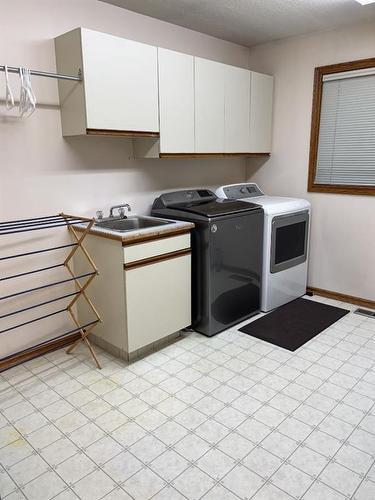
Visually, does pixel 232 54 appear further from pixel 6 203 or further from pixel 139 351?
pixel 139 351

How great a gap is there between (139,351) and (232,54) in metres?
3.04

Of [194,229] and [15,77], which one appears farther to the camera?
[194,229]

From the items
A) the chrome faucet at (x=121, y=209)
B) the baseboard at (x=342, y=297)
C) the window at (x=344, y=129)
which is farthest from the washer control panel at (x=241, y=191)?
the baseboard at (x=342, y=297)

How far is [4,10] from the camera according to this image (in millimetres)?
2330

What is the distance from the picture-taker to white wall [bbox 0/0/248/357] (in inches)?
96.4

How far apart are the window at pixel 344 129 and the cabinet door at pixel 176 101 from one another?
1.35m

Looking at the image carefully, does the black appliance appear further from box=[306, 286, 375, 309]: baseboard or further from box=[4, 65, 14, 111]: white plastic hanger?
box=[4, 65, 14, 111]: white plastic hanger

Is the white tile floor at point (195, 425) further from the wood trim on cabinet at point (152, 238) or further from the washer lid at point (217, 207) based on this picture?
the washer lid at point (217, 207)

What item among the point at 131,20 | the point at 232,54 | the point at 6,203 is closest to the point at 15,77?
the point at 6,203

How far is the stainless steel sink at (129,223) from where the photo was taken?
2.89 meters

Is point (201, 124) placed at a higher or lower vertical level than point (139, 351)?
higher

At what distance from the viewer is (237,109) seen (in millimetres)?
3506

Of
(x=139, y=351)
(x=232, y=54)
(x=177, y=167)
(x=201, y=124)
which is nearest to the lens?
(x=139, y=351)

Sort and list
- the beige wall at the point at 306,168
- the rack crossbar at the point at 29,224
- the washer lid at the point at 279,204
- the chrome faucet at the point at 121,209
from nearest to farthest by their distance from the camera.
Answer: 1. the rack crossbar at the point at 29,224
2. the chrome faucet at the point at 121,209
3. the washer lid at the point at 279,204
4. the beige wall at the point at 306,168
